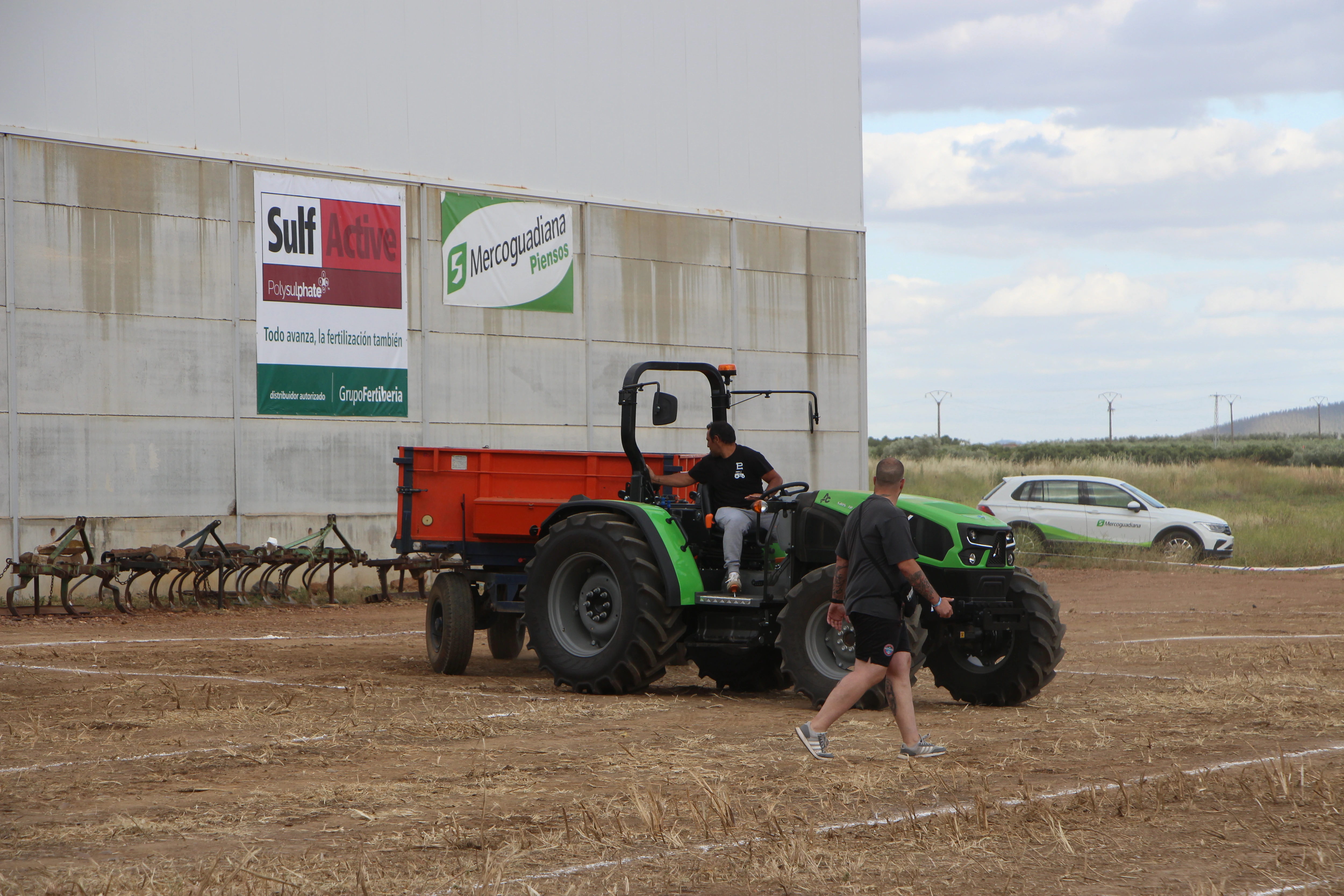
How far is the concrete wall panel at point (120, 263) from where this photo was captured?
19.2 meters

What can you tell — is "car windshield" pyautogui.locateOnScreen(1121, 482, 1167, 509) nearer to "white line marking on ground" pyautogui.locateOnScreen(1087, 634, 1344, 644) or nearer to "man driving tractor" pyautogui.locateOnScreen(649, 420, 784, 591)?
"white line marking on ground" pyautogui.locateOnScreen(1087, 634, 1344, 644)

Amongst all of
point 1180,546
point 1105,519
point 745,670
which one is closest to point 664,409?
point 745,670

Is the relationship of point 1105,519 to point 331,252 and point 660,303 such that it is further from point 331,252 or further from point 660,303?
point 331,252

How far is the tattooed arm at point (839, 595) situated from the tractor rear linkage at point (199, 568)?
11.0m

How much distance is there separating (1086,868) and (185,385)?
674 inches

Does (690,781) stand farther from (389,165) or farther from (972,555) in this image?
(389,165)

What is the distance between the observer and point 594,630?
36.6 ft

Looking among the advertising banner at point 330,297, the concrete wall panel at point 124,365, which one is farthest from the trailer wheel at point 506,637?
the advertising banner at point 330,297

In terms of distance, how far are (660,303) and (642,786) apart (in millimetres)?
17997

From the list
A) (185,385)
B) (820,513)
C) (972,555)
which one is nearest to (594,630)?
(820,513)

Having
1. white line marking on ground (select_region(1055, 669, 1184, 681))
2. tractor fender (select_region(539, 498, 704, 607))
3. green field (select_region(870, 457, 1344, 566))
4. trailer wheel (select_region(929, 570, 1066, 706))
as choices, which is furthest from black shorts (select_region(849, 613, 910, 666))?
green field (select_region(870, 457, 1344, 566))

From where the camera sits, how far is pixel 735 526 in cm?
1055

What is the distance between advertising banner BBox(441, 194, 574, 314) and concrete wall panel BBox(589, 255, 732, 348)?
0.60 metres

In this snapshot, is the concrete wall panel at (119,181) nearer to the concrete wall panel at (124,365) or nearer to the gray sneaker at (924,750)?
the concrete wall panel at (124,365)
